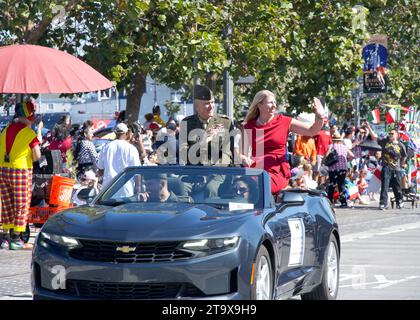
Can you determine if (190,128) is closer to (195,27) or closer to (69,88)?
(69,88)

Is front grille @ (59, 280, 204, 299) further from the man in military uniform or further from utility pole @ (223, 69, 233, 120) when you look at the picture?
utility pole @ (223, 69, 233, 120)

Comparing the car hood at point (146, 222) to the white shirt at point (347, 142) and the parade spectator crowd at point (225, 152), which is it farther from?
the white shirt at point (347, 142)

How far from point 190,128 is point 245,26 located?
11.8 metres

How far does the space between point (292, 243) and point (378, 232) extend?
1146 cm

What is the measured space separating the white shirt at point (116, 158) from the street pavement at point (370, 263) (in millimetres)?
1655

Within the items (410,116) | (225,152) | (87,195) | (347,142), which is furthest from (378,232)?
(410,116)

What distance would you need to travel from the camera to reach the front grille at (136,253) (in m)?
8.59

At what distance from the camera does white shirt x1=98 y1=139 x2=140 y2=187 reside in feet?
54.0

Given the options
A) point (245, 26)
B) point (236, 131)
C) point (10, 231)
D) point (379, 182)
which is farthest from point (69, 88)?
point (379, 182)

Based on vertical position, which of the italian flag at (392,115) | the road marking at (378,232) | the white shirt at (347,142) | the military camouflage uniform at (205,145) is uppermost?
the military camouflage uniform at (205,145)

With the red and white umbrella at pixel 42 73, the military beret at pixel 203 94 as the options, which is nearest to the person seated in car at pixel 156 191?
the military beret at pixel 203 94

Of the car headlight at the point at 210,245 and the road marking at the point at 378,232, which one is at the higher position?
the car headlight at the point at 210,245

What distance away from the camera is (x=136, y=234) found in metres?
8.65

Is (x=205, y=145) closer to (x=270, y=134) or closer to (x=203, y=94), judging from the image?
(x=203, y=94)
